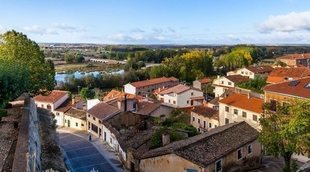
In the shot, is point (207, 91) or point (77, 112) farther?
point (207, 91)

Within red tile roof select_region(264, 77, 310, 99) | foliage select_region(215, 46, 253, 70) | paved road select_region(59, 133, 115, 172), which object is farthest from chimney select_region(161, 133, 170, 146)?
foliage select_region(215, 46, 253, 70)

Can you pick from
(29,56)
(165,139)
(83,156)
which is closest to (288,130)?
(165,139)

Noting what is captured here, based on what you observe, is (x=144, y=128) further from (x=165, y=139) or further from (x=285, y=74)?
(x=285, y=74)

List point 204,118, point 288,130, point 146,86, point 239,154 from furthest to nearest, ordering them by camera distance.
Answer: point 146,86 < point 204,118 < point 239,154 < point 288,130

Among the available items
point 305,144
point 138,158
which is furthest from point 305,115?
point 138,158

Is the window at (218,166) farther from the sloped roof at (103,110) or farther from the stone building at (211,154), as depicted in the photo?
the sloped roof at (103,110)

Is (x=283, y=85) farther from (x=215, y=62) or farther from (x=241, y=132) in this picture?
(x=215, y=62)
